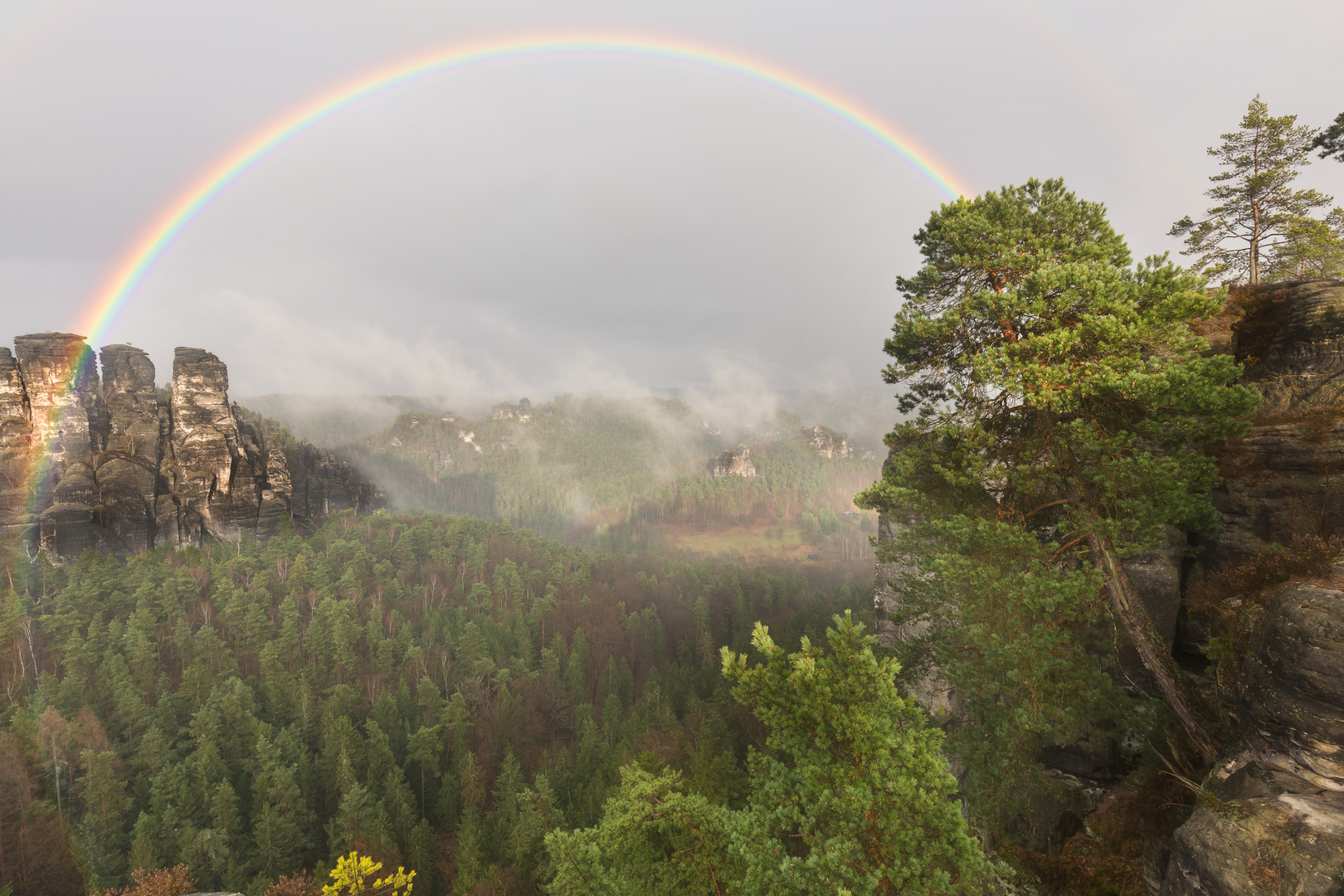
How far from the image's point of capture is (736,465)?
19238cm

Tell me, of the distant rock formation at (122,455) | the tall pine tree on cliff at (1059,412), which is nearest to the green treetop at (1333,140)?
the tall pine tree on cliff at (1059,412)

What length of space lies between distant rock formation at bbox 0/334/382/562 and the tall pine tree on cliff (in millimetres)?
81533

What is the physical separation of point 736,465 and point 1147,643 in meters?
183

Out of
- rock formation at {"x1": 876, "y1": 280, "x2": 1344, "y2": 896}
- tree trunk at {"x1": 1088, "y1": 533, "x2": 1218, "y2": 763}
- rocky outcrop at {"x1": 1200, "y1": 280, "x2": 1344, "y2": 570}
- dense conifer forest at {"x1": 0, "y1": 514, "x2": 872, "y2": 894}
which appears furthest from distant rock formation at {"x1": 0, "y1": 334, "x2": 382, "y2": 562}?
rocky outcrop at {"x1": 1200, "y1": 280, "x2": 1344, "y2": 570}

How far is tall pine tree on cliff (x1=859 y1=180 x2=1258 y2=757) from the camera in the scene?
9266mm

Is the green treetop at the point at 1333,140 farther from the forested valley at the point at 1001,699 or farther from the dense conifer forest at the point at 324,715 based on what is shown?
the dense conifer forest at the point at 324,715

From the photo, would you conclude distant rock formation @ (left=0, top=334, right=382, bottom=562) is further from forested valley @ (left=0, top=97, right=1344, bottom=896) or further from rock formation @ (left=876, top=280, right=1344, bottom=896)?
rock formation @ (left=876, top=280, right=1344, bottom=896)

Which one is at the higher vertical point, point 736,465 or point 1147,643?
point 1147,643

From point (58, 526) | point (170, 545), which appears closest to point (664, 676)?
point (170, 545)

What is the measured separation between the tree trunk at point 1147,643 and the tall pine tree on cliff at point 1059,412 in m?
0.04

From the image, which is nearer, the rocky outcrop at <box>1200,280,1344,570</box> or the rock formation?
the rock formation

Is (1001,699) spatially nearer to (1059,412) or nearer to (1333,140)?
(1059,412)

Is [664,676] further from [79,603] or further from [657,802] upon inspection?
[79,603]

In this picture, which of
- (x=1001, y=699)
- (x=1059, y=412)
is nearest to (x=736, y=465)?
(x=1001, y=699)
